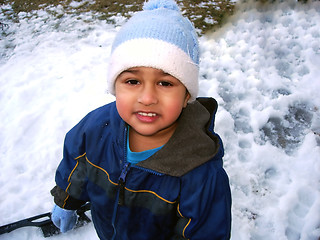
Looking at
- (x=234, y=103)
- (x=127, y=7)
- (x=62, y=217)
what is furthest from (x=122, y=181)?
(x=127, y=7)

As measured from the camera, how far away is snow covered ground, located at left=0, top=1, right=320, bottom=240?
216 cm

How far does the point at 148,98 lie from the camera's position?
1064 mm

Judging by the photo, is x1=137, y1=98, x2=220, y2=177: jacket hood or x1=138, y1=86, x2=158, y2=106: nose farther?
x1=137, y1=98, x2=220, y2=177: jacket hood

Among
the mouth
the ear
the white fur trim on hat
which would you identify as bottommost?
the ear

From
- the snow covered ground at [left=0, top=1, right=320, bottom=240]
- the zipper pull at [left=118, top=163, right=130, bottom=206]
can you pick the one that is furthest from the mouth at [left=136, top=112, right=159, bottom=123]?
the snow covered ground at [left=0, top=1, right=320, bottom=240]

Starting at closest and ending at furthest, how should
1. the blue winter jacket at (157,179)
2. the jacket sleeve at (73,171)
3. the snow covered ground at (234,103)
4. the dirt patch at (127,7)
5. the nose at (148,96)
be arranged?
the nose at (148,96) → the blue winter jacket at (157,179) → the jacket sleeve at (73,171) → the snow covered ground at (234,103) → the dirt patch at (127,7)

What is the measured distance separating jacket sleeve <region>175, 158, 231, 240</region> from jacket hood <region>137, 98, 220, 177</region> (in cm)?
4

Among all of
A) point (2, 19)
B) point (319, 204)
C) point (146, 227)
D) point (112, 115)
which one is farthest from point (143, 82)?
point (2, 19)

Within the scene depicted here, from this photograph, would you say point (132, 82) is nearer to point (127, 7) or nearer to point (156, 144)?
point (156, 144)

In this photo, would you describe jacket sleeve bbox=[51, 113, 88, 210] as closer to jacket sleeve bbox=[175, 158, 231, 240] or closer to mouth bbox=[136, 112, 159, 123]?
mouth bbox=[136, 112, 159, 123]

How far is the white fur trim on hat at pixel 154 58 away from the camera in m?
1.07

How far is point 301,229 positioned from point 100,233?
57.4 inches

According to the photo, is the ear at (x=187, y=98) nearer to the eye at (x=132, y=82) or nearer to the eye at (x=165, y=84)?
the eye at (x=165, y=84)

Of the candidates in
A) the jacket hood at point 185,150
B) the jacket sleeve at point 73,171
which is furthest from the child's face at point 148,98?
the jacket sleeve at point 73,171
